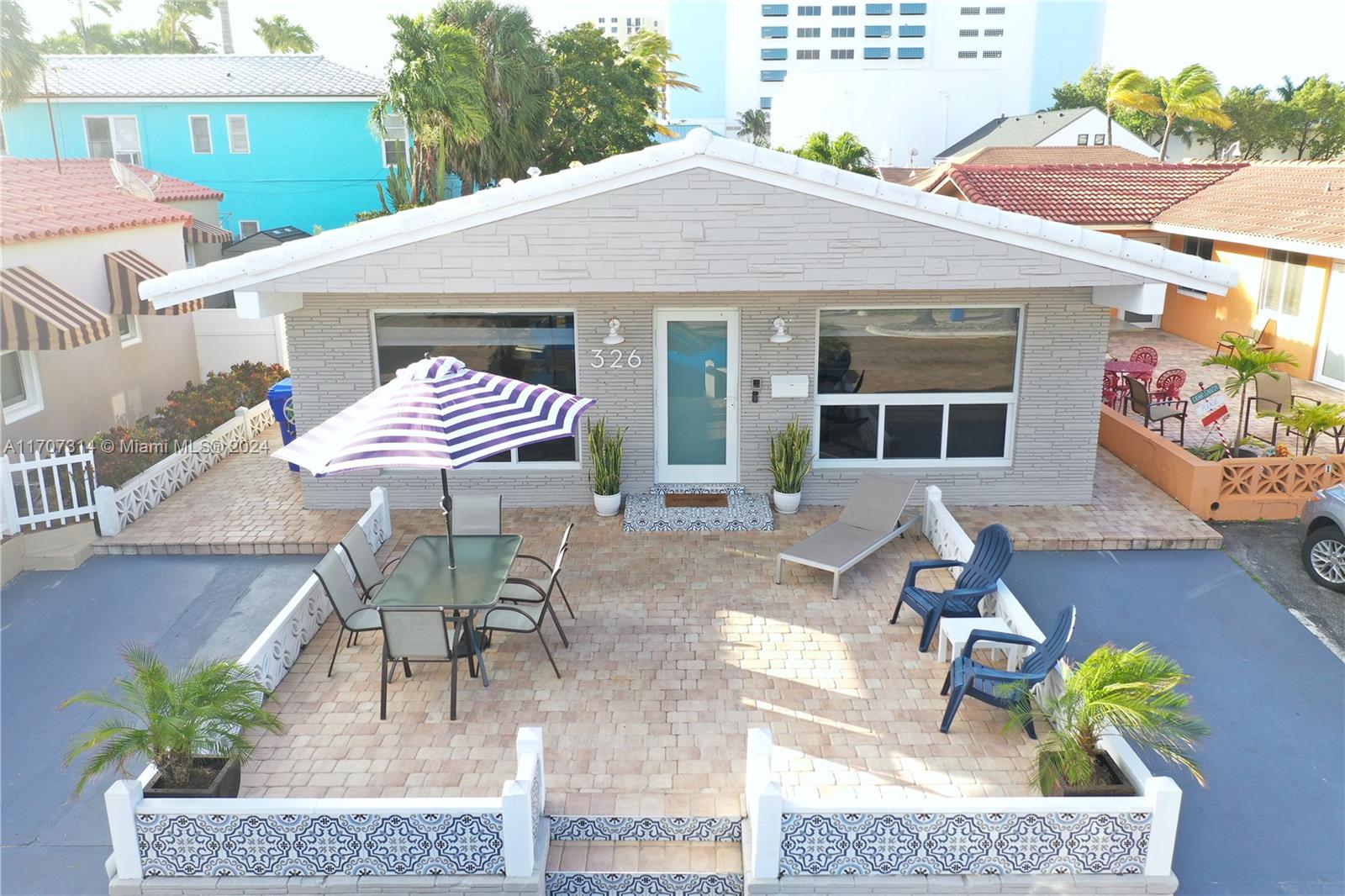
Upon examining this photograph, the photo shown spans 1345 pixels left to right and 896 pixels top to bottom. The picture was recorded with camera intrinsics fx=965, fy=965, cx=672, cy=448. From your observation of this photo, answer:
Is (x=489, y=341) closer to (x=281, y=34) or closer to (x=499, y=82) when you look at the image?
(x=499, y=82)

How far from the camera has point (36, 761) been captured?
791 centimetres

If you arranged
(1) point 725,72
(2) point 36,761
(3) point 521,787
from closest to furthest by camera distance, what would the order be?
1. (3) point 521,787
2. (2) point 36,761
3. (1) point 725,72

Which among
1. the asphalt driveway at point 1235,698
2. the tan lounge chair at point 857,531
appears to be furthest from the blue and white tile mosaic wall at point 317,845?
the tan lounge chair at point 857,531

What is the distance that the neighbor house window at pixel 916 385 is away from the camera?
12.4 metres

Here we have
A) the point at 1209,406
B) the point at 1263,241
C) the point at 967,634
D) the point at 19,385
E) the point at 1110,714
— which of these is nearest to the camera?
the point at 1110,714

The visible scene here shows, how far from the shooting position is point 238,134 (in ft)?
118

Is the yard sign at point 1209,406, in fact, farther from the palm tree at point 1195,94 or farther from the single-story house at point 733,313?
the palm tree at point 1195,94

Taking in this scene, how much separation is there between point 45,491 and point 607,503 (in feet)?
22.5

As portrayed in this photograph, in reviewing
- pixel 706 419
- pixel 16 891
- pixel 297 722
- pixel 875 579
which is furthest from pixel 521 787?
pixel 706 419

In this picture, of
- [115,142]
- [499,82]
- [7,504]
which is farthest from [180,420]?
[115,142]

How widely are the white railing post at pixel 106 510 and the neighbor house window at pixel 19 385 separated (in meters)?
2.38

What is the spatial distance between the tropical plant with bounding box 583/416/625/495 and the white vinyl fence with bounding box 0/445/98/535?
629 centimetres

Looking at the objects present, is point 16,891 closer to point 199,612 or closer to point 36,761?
point 36,761

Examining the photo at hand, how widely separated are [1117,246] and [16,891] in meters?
11.7
